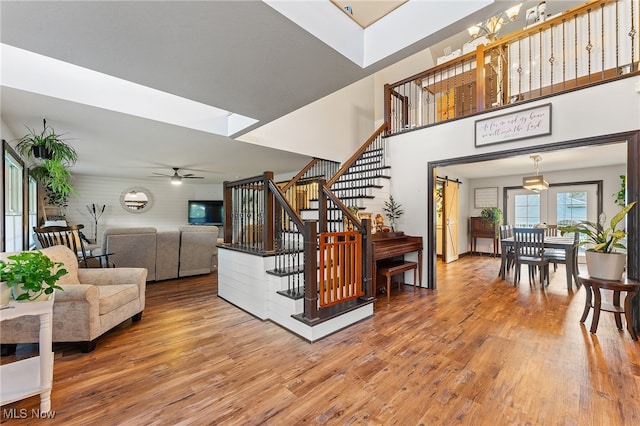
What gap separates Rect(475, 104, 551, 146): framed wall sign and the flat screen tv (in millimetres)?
7677

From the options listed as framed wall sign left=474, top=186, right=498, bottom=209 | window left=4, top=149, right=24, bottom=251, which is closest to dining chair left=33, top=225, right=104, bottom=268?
window left=4, top=149, right=24, bottom=251

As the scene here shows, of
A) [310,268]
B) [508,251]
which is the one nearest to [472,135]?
[508,251]

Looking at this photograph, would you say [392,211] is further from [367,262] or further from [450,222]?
[450,222]

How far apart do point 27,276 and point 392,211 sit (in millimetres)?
4421

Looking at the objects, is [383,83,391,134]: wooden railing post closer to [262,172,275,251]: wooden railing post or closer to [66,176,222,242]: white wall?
[262,172,275,251]: wooden railing post

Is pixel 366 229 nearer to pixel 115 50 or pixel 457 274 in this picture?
pixel 115 50

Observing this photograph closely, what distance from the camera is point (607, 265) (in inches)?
107

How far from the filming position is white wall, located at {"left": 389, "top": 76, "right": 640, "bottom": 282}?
284cm

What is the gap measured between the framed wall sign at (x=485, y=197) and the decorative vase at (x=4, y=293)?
9.21m

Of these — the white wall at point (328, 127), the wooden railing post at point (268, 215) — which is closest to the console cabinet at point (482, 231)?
the white wall at point (328, 127)

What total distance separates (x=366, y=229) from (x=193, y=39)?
240 cm

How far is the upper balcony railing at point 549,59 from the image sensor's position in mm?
3428

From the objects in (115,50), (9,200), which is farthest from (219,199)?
(115,50)

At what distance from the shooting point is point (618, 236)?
2.71 m
